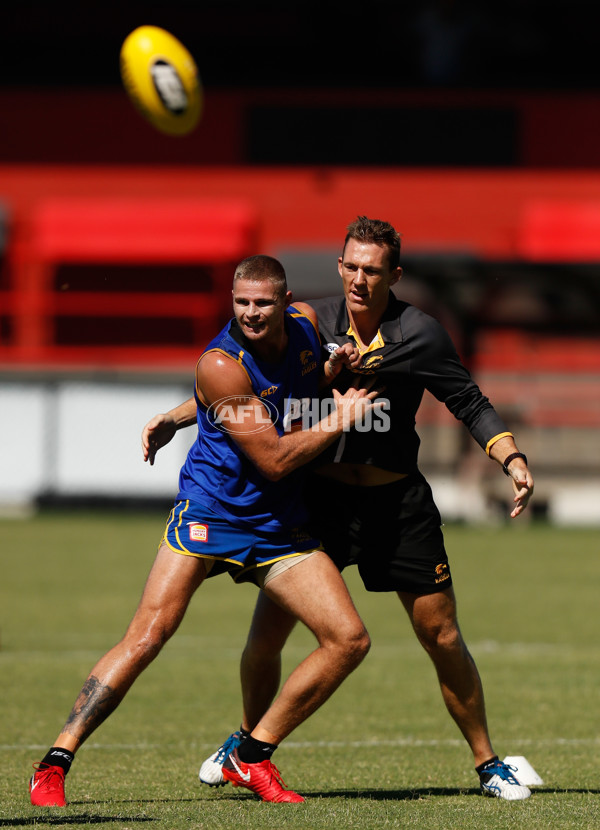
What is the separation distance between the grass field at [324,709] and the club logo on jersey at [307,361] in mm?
1799

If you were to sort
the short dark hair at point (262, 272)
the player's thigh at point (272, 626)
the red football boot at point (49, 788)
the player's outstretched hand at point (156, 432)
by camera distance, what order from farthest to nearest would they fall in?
1. the player's thigh at point (272, 626)
2. the player's outstretched hand at point (156, 432)
3. the short dark hair at point (262, 272)
4. the red football boot at point (49, 788)

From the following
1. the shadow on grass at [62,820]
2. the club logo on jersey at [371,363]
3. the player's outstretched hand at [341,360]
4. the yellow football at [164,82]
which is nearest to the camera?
the shadow on grass at [62,820]

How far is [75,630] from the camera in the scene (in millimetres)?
10578

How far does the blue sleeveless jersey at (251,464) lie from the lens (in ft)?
17.9

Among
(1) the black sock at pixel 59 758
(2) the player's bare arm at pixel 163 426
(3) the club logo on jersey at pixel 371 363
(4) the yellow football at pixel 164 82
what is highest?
(4) the yellow football at pixel 164 82

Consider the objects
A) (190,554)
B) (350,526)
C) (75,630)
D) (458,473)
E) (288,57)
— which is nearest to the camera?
(190,554)

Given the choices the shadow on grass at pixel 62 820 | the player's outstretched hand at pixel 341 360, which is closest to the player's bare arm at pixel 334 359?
the player's outstretched hand at pixel 341 360

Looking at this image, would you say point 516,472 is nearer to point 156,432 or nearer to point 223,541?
point 223,541

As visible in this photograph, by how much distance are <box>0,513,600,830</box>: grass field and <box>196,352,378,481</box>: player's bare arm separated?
140 centimetres

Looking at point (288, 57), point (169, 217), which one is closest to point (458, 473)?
point (169, 217)

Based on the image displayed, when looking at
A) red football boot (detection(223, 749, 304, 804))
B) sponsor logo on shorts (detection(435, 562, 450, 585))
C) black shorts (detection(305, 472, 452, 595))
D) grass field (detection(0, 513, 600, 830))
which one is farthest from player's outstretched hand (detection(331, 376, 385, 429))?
grass field (detection(0, 513, 600, 830))

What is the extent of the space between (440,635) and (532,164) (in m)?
21.0

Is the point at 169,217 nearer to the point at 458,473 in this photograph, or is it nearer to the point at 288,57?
the point at 288,57

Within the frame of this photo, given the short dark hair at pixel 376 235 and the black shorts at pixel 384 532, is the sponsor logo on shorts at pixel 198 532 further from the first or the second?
the short dark hair at pixel 376 235
